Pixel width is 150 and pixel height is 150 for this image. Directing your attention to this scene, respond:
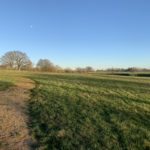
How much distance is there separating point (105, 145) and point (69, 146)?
2.75 ft

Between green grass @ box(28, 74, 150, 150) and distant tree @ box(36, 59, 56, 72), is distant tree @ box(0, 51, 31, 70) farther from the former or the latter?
green grass @ box(28, 74, 150, 150)

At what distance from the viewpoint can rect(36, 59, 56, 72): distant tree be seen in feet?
241

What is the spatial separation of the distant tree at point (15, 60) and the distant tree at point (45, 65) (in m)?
4.29

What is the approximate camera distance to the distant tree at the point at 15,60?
76.9 m

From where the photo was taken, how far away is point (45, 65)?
251ft

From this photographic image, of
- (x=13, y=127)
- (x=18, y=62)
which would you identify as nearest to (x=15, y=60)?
(x=18, y=62)

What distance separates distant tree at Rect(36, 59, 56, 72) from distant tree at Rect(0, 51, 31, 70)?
14.1 ft

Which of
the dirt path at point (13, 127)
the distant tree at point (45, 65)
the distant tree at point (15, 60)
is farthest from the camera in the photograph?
the distant tree at point (15, 60)

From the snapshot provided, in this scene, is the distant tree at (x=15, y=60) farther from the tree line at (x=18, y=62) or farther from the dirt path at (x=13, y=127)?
the dirt path at (x=13, y=127)

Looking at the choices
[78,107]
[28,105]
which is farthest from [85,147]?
[28,105]

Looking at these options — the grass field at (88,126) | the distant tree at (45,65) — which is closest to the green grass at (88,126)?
the grass field at (88,126)

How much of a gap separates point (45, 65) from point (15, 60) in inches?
453

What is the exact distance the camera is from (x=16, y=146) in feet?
15.7

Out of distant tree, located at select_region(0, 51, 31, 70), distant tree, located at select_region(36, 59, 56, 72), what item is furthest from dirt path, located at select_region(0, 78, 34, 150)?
distant tree, located at select_region(0, 51, 31, 70)
